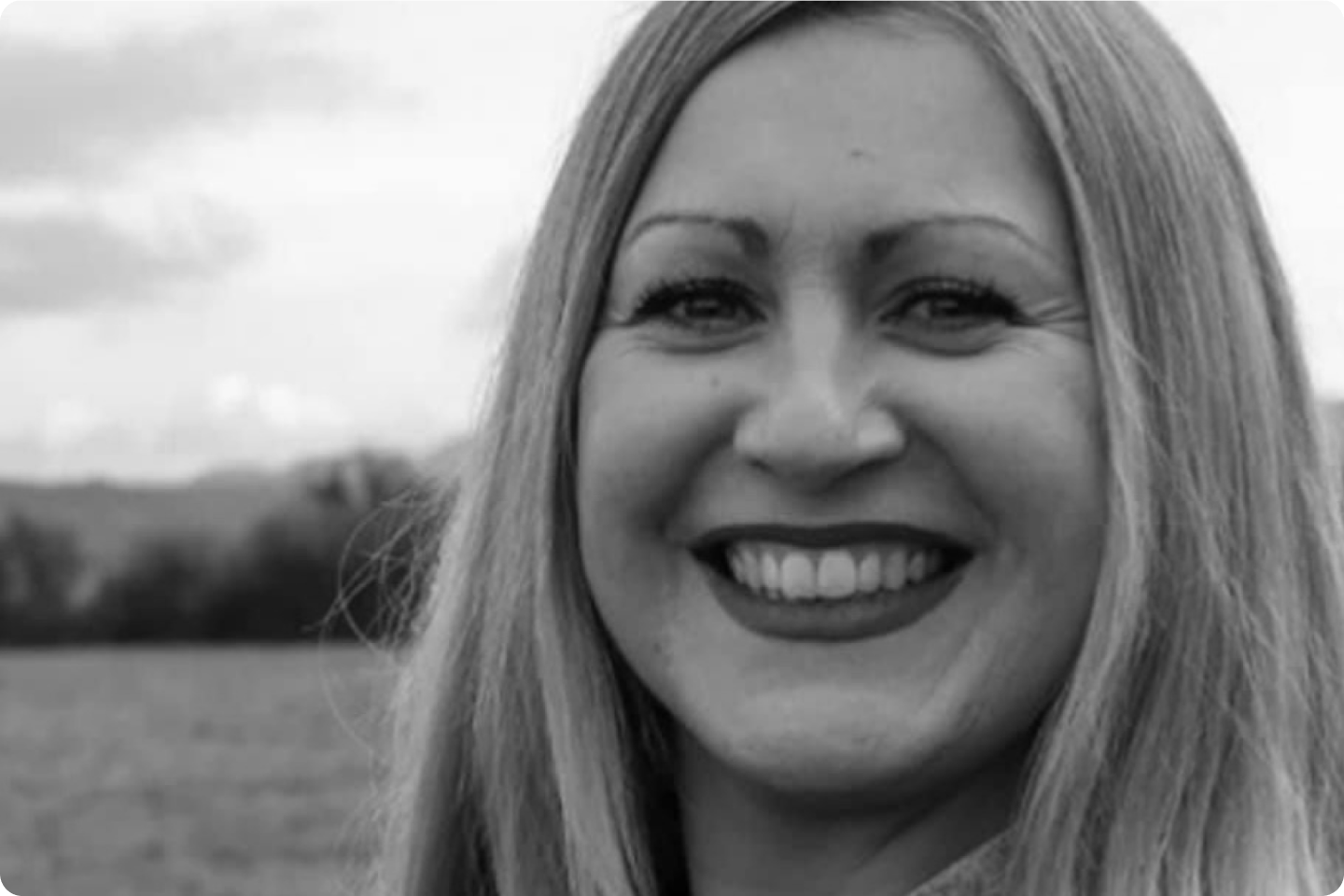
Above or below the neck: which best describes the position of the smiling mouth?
above

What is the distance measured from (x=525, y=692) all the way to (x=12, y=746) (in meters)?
40.4

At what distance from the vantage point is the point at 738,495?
281 centimetres

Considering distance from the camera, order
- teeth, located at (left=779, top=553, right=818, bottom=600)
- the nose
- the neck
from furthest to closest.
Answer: the neck
teeth, located at (left=779, top=553, right=818, bottom=600)
the nose

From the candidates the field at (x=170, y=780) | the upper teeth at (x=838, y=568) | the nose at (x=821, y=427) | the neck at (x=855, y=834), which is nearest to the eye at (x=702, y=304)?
the nose at (x=821, y=427)

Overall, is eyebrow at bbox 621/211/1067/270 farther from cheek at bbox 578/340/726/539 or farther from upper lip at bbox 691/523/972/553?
upper lip at bbox 691/523/972/553

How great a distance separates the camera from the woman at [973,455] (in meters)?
2.75

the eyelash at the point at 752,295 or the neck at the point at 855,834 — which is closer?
the eyelash at the point at 752,295

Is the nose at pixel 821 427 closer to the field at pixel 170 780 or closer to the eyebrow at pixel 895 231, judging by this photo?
the eyebrow at pixel 895 231

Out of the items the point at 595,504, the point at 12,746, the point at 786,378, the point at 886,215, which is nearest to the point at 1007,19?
the point at 886,215

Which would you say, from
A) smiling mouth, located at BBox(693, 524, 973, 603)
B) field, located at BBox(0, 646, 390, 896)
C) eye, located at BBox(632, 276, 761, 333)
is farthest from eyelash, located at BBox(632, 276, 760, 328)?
field, located at BBox(0, 646, 390, 896)

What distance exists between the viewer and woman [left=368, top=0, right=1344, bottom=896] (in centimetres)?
275

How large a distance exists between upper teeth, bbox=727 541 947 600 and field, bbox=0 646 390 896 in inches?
510

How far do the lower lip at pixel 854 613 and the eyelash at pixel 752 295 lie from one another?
255 mm

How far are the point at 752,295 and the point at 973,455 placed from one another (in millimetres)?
292
